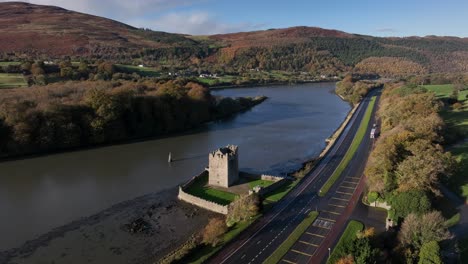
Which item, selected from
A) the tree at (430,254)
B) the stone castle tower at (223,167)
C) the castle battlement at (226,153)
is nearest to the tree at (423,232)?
the tree at (430,254)

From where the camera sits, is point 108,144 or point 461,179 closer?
point 461,179

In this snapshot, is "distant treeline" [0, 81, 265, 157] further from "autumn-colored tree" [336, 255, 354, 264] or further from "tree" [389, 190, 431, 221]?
"autumn-colored tree" [336, 255, 354, 264]

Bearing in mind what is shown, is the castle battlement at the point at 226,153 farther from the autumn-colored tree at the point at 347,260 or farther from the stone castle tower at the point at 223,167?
the autumn-colored tree at the point at 347,260

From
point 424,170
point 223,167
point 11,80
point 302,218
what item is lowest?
point 302,218

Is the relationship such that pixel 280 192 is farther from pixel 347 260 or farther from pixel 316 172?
pixel 347 260

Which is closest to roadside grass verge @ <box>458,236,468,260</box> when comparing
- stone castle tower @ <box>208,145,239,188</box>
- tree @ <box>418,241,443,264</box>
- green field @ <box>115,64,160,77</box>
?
tree @ <box>418,241,443,264</box>

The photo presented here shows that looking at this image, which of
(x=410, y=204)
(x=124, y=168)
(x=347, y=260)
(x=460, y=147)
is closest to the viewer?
(x=347, y=260)

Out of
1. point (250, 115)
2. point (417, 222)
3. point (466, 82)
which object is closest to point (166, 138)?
point (250, 115)

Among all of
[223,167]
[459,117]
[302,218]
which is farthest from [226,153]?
[459,117]
